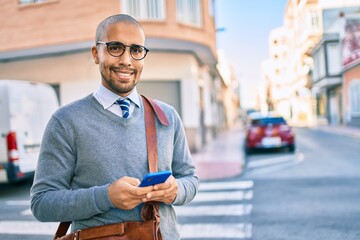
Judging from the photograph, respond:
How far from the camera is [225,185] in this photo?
817cm

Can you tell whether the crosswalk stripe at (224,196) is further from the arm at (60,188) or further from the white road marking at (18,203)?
the arm at (60,188)

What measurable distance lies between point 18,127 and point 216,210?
3988mm

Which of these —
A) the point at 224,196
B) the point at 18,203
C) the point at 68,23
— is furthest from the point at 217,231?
the point at 68,23

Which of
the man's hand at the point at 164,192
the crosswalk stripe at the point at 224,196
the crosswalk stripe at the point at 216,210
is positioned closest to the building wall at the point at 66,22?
the crosswalk stripe at the point at 224,196

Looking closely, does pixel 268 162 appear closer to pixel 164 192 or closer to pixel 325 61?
pixel 164 192

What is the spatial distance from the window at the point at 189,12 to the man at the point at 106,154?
458 inches

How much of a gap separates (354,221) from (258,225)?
1.25 metres

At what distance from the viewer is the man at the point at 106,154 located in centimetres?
144

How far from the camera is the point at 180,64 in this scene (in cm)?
1427

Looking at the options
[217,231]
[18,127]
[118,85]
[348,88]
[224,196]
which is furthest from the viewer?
[348,88]

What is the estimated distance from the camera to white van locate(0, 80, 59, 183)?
6.97 m

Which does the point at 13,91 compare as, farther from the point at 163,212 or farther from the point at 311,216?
the point at 163,212

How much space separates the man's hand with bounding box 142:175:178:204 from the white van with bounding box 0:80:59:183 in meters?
6.22

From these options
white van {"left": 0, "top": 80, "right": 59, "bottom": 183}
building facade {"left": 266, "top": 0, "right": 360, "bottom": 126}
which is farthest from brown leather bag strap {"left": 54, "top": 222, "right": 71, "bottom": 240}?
building facade {"left": 266, "top": 0, "right": 360, "bottom": 126}
